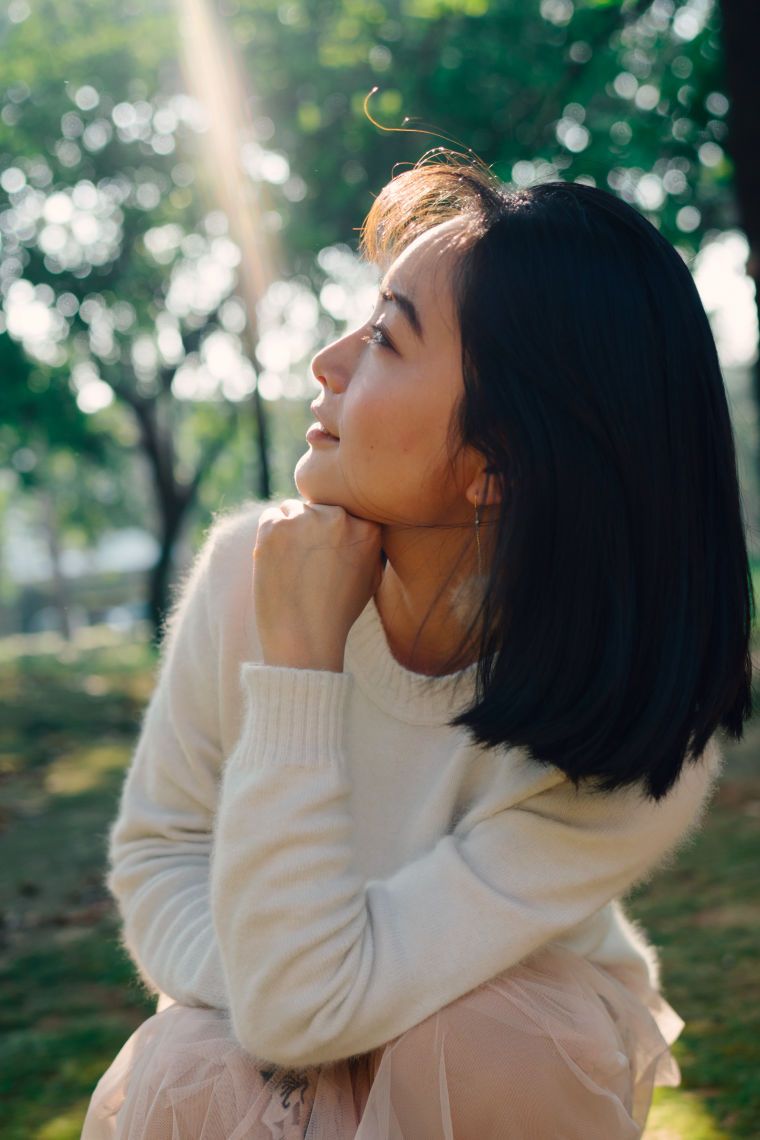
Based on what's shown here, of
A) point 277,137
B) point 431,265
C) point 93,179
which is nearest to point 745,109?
point 431,265

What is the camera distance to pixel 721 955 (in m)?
3.34

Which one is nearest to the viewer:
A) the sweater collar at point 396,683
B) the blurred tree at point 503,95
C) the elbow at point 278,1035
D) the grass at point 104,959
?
the elbow at point 278,1035

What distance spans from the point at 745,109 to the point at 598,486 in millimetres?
2900

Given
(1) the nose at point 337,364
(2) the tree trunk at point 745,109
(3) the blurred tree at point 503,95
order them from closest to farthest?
(1) the nose at point 337,364 < (2) the tree trunk at point 745,109 < (3) the blurred tree at point 503,95

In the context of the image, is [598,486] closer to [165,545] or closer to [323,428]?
[323,428]

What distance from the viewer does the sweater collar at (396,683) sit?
187cm

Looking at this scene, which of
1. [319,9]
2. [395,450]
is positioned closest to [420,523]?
[395,450]

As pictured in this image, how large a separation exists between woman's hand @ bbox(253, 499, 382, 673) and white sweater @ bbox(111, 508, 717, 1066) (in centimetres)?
6

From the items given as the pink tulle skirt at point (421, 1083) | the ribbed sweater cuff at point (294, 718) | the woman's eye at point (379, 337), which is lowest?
the pink tulle skirt at point (421, 1083)

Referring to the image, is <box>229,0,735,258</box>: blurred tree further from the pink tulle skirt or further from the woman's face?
the pink tulle skirt

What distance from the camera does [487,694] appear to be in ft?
5.37

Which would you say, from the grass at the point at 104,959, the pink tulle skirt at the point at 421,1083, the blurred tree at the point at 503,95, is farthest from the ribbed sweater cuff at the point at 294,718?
the blurred tree at the point at 503,95

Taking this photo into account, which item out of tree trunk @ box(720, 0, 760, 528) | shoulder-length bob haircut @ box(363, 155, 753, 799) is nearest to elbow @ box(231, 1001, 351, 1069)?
shoulder-length bob haircut @ box(363, 155, 753, 799)

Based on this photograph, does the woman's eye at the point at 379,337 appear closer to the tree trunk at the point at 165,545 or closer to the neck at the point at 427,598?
the neck at the point at 427,598
